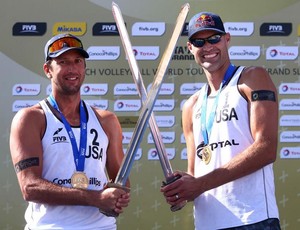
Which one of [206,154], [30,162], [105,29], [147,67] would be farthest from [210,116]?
[105,29]

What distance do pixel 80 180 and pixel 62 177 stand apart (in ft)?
→ 0.27

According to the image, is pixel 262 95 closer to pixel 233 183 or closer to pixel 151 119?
pixel 233 183

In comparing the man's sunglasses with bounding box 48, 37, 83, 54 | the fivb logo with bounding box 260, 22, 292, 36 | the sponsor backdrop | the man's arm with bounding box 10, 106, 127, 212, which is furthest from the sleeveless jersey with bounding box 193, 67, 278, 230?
the fivb logo with bounding box 260, 22, 292, 36

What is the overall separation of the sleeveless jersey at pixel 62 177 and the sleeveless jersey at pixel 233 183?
1.61 ft

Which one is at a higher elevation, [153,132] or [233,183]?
[153,132]

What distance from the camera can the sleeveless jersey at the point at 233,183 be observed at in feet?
7.68

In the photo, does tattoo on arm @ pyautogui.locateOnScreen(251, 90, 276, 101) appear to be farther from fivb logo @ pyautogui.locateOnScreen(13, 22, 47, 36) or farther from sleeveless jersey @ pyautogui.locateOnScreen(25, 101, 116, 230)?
fivb logo @ pyautogui.locateOnScreen(13, 22, 47, 36)

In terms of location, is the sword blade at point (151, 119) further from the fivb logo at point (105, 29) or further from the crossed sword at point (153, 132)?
the fivb logo at point (105, 29)

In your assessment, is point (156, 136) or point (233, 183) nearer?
point (233, 183)

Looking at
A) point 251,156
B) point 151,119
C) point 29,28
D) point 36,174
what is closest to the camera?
point 251,156

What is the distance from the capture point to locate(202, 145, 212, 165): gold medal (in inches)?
96.1

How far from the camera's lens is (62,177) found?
2467 mm

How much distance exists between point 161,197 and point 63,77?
155 centimetres

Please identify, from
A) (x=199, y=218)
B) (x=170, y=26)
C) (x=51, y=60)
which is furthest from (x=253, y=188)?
(x=170, y=26)
